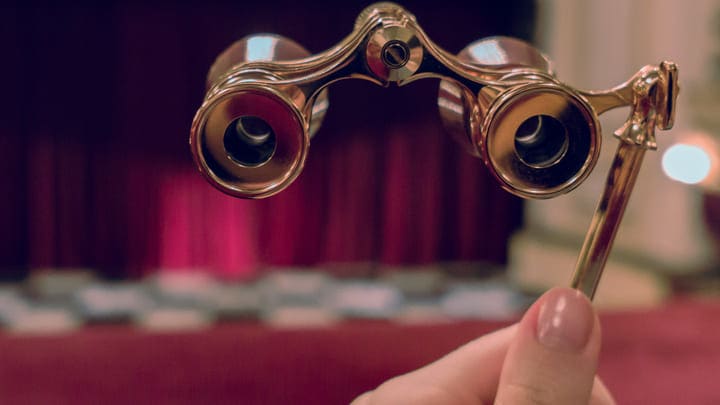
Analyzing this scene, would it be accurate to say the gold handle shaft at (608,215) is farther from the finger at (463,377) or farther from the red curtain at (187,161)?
the red curtain at (187,161)

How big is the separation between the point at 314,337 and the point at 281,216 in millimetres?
2834

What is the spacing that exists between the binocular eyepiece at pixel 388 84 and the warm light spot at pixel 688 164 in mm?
1122

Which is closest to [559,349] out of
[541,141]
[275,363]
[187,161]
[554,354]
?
[554,354]

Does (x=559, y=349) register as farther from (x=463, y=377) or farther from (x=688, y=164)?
(x=688, y=164)

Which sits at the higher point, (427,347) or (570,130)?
(570,130)

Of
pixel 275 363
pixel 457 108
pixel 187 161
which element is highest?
pixel 187 161

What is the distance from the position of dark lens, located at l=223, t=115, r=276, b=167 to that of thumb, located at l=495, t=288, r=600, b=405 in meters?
0.16

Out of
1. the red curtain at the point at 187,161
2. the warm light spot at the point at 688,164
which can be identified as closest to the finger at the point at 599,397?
the warm light spot at the point at 688,164

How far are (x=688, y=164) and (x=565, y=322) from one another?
1.22m

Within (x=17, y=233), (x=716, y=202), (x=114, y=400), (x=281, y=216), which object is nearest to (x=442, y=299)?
(x=281, y=216)

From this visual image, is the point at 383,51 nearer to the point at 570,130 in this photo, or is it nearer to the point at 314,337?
the point at 570,130

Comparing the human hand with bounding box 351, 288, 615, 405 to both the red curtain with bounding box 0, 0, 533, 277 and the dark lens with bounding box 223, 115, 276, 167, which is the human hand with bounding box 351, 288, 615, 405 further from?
the red curtain with bounding box 0, 0, 533, 277

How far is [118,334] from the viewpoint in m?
1.04

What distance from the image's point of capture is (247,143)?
0.41 metres
